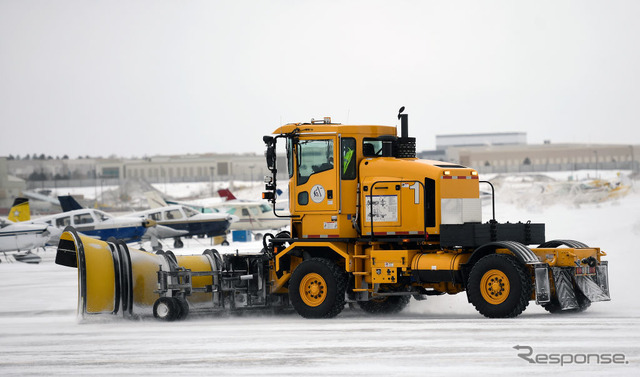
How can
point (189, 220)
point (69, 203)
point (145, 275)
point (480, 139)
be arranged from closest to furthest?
point (145, 275)
point (189, 220)
point (69, 203)
point (480, 139)

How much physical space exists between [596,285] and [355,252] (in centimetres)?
355

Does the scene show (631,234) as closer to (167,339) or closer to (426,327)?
(426,327)

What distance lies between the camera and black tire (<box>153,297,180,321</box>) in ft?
47.1

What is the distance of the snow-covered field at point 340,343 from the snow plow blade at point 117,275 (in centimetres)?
31

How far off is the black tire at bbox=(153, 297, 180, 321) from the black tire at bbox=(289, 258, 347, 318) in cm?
176

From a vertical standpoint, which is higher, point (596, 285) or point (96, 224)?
point (96, 224)

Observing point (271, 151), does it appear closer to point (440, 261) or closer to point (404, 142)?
point (404, 142)

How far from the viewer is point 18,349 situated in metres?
11.0

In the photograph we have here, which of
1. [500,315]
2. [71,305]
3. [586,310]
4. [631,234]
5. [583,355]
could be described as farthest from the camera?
[631,234]

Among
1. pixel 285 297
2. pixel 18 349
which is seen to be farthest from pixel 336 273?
Answer: pixel 18 349

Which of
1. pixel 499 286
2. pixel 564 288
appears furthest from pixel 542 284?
pixel 564 288

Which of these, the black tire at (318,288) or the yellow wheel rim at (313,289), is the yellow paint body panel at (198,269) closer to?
the black tire at (318,288)

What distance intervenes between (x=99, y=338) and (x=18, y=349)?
4.00 ft

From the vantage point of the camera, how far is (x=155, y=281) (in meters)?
15.2
